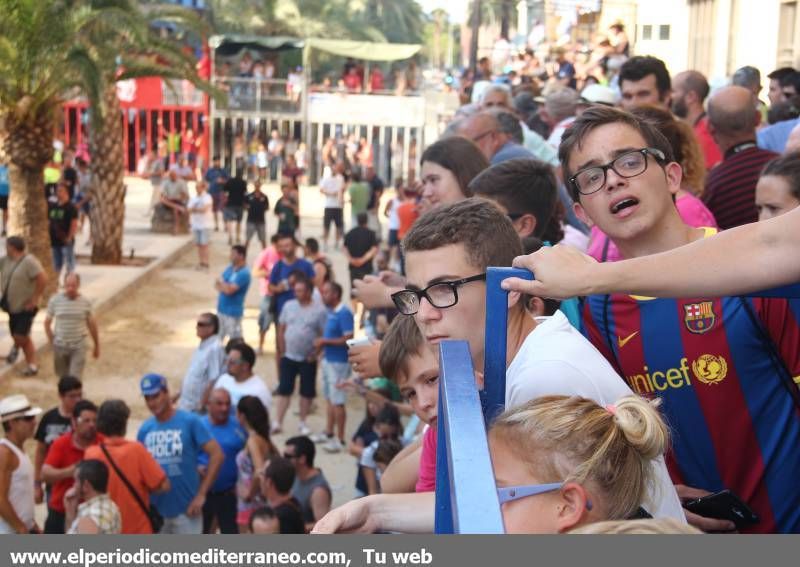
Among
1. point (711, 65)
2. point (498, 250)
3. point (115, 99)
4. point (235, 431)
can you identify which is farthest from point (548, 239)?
point (115, 99)

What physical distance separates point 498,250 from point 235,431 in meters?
5.93

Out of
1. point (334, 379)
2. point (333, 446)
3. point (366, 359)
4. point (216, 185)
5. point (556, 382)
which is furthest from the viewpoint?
point (216, 185)

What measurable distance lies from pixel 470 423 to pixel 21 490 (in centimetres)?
629

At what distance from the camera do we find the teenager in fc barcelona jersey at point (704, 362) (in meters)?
2.72

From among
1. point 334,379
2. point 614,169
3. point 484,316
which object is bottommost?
point 334,379

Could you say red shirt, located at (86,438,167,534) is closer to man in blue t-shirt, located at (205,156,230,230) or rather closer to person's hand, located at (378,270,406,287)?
person's hand, located at (378,270,406,287)

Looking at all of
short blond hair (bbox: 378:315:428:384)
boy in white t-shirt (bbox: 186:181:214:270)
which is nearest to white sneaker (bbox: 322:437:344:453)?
short blond hair (bbox: 378:315:428:384)

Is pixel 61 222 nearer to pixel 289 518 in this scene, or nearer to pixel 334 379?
pixel 334 379

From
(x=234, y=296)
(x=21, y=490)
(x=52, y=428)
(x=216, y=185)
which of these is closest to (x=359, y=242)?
(x=234, y=296)

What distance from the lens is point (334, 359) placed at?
1109cm

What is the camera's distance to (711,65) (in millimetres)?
17750

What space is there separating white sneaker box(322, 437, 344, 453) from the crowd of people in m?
2.23

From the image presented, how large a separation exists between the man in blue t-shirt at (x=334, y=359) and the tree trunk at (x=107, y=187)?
961 cm

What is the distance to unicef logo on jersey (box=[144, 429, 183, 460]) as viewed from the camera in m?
7.48
